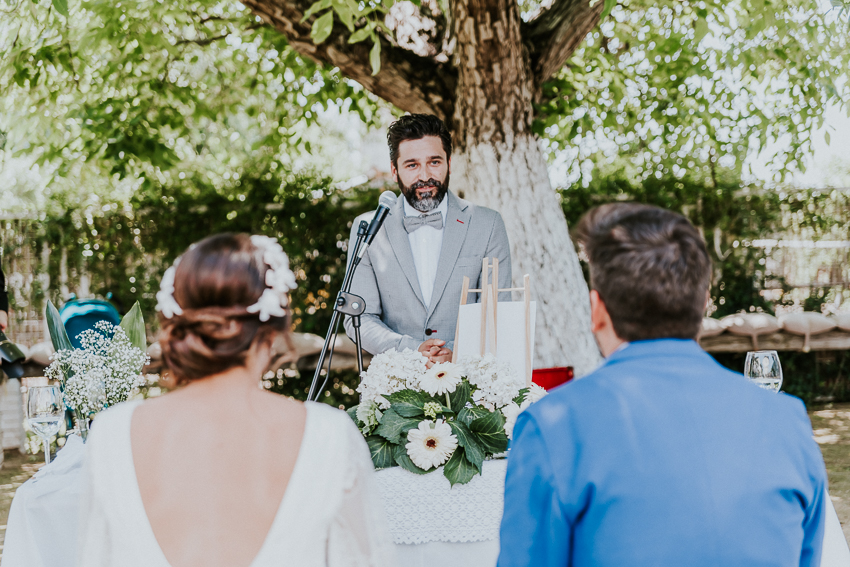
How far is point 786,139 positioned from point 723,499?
229 inches

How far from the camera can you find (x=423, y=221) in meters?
3.26

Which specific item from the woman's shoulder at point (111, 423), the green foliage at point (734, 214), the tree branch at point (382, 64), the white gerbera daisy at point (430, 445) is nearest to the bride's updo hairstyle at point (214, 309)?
the woman's shoulder at point (111, 423)

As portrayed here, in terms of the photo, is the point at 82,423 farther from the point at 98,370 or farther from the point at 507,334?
the point at 507,334

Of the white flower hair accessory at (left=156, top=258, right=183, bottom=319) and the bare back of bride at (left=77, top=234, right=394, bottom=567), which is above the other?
the white flower hair accessory at (left=156, top=258, right=183, bottom=319)

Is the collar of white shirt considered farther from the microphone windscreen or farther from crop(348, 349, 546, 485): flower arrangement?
crop(348, 349, 546, 485): flower arrangement

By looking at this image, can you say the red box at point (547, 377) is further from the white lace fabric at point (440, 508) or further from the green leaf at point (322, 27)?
the green leaf at point (322, 27)

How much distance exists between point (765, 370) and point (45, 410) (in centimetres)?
242

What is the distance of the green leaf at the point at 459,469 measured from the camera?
6.56 feet

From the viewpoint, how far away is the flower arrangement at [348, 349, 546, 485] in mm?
2037

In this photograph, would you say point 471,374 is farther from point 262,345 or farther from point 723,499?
point 723,499

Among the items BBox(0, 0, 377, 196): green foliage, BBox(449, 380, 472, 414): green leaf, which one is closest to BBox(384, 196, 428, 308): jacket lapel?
BBox(449, 380, 472, 414): green leaf

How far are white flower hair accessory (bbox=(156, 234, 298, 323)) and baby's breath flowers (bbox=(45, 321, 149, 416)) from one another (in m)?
1.16

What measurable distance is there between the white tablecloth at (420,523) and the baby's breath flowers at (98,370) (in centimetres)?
34

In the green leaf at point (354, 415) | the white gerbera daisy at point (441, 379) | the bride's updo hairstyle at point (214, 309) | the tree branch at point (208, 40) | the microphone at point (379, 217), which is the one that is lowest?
the green leaf at point (354, 415)
